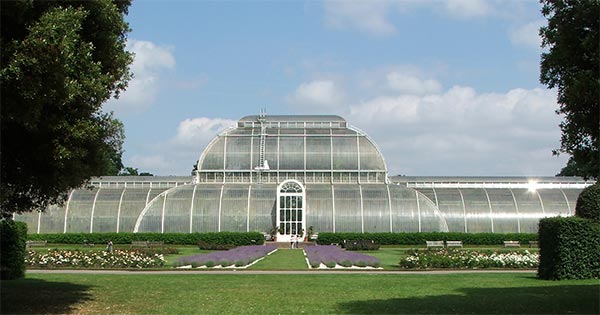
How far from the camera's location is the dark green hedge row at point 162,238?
64.4m

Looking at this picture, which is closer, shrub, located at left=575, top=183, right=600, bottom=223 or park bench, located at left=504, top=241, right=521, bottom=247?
shrub, located at left=575, top=183, right=600, bottom=223

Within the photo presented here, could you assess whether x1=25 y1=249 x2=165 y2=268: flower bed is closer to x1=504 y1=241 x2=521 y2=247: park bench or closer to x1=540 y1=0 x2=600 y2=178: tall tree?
x1=540 y1=0 x2=600 y2=178: tall tree

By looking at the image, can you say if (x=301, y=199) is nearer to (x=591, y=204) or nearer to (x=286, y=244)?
(x=286, y=244)

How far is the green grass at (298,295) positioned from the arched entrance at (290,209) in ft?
139

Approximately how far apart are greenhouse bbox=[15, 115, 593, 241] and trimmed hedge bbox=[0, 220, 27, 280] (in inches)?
1606

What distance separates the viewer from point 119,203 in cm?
7200

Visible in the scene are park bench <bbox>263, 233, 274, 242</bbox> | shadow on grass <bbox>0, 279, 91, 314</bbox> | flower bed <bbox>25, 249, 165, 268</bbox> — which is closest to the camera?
shadow on grass <bbox>0, 279, 91, 314</bbox>

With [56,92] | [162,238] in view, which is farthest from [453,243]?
[56,92]

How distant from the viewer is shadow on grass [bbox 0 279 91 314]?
17.7m

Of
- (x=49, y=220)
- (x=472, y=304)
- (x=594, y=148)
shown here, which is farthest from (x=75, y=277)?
(x=49, y=220)

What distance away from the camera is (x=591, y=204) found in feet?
86.4

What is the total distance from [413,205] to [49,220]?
3980cm

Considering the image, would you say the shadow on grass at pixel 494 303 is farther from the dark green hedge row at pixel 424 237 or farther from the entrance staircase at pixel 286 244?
the entrance staircase at pixel 286 244

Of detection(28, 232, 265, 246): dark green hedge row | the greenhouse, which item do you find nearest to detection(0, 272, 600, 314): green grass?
A: detection(28, 232, 265, 246): dark green hedge row
